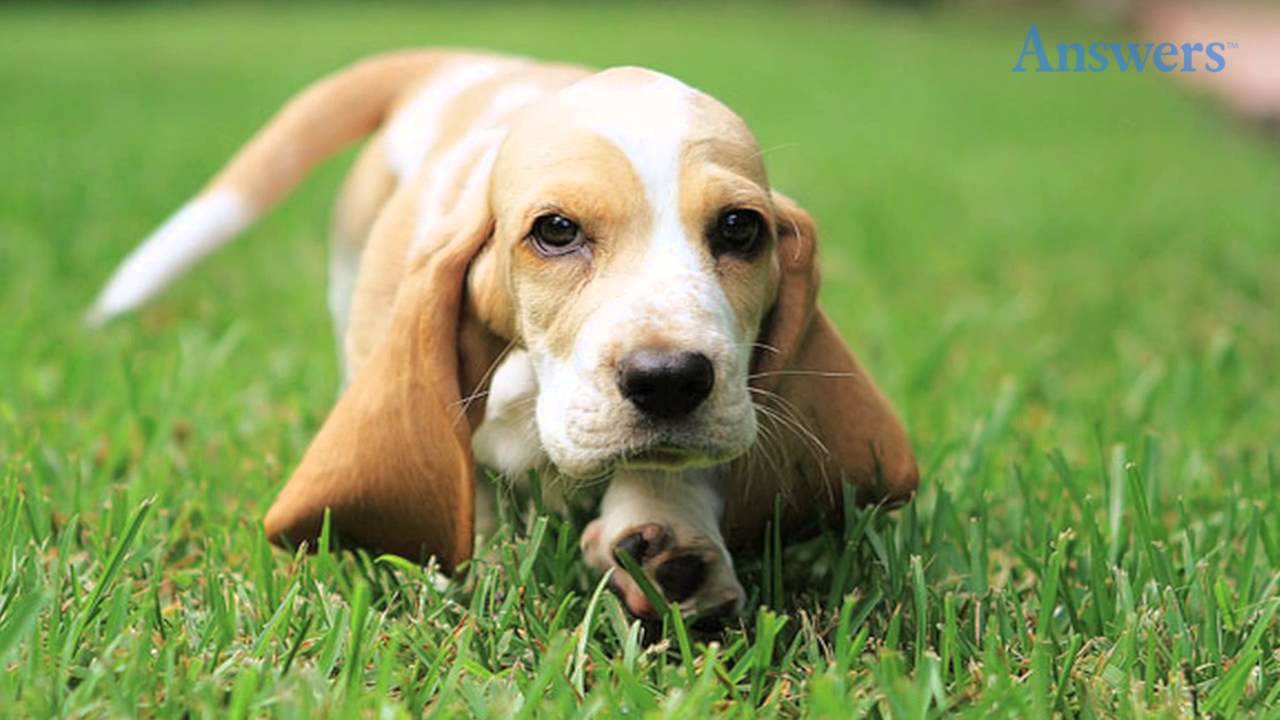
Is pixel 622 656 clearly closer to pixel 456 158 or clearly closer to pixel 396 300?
pixel 396 300

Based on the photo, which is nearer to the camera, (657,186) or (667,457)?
(667,457)

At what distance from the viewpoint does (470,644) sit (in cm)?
246

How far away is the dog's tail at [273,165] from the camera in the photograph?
4.07 metres

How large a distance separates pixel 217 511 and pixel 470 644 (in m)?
0.86

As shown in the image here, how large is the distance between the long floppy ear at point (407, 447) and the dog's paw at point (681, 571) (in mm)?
303

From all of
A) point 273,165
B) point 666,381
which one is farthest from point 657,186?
point 273,165

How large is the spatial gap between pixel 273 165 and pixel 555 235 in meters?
1.76

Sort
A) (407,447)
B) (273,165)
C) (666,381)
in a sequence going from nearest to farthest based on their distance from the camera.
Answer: (666,381) < (407,447) < (273,165)

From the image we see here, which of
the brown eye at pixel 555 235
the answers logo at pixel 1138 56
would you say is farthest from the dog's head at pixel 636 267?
the answers logo at pixel 1138 56

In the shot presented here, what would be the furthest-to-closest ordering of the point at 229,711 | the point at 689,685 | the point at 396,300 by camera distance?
1. the point at 396,300
2. the point at 689,685
3. the point at 229,711

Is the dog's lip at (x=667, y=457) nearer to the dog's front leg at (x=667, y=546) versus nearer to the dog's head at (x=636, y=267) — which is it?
the dog's head at (x=636, y=267)

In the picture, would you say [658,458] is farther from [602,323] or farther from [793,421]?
[793,421]

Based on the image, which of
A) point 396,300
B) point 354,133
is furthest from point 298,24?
point 396,300

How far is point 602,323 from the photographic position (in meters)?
2.36
